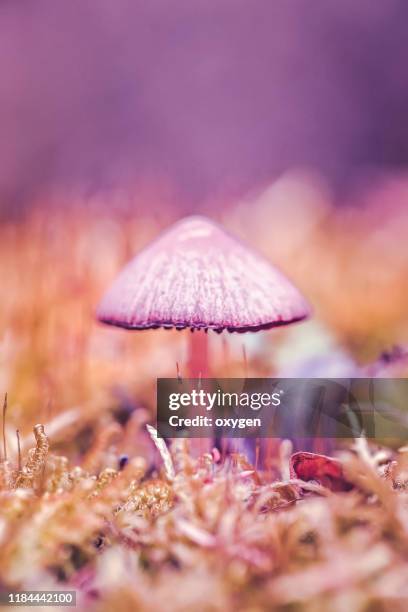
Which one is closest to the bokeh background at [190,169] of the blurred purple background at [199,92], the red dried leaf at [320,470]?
the blurred purple background at [199,92]

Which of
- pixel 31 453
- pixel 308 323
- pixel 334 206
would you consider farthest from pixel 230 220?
pixel 31 453

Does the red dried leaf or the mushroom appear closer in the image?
the red dried leaf

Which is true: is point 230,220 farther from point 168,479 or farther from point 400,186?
point 168,479

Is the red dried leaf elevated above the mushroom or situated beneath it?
situated beneath

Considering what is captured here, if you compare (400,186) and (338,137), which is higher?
(338,137)

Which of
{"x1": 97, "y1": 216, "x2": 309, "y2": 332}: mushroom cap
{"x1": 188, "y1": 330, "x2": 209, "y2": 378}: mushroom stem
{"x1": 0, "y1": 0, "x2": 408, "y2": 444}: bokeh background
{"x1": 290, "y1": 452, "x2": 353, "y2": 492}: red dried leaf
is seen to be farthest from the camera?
{"x1": 0, "y1": 0, "x2": 408, "y2": 444}: bokeh background

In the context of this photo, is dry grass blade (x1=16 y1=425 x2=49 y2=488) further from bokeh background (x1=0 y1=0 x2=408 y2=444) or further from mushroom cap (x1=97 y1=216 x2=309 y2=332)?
bokeh background (x1=0 y1=0 x2=408 y2=444)

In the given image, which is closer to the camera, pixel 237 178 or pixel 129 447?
pixel 129 447

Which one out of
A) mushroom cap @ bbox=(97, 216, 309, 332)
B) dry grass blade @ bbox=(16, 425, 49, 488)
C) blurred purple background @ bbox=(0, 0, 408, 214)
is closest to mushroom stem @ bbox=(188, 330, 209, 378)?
mushroom cap @ bbox=(97, 216, 309, 332)
